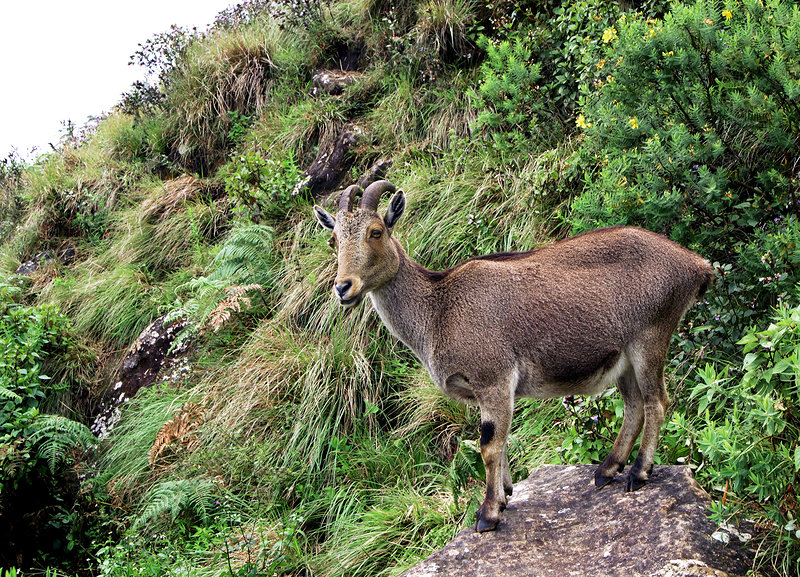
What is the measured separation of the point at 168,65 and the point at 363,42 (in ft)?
14.5

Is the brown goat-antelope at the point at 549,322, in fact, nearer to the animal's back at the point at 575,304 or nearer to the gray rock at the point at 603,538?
the animal's back at the point at 575,304

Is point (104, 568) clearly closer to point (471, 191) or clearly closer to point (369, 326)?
point (369, 326)

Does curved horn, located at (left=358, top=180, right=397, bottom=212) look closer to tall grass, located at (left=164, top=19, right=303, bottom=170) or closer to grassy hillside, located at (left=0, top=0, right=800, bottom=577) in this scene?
grassy hillside, located at (left=0, top=0, right=800, bottom=577)

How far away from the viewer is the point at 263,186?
1017 cm

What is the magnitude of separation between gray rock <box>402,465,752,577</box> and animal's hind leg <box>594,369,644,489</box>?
8 centimetres

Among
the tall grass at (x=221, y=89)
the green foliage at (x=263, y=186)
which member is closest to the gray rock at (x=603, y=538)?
the green foliage at (x=263, y=186)

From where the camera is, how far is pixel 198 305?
9195 millimetres

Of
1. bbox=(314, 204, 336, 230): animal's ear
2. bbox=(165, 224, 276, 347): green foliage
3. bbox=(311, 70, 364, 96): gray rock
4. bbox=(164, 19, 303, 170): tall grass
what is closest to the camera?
bbox=(314, 204, 336, 230): animal's ear

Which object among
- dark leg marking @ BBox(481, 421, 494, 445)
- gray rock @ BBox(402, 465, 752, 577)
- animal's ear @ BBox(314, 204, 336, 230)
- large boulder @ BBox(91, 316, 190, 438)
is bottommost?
gray rock @ BBox(402, 465, 752, 577)

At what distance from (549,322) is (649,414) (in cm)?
82

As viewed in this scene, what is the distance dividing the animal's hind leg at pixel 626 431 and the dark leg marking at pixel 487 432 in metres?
0.81

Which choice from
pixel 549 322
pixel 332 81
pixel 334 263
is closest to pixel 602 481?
pixel 549 322

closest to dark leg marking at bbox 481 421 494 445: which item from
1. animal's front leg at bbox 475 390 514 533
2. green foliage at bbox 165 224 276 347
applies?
animal's front leg at bbox 475 390 514 533

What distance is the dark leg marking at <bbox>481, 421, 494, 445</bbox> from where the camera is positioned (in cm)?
429
